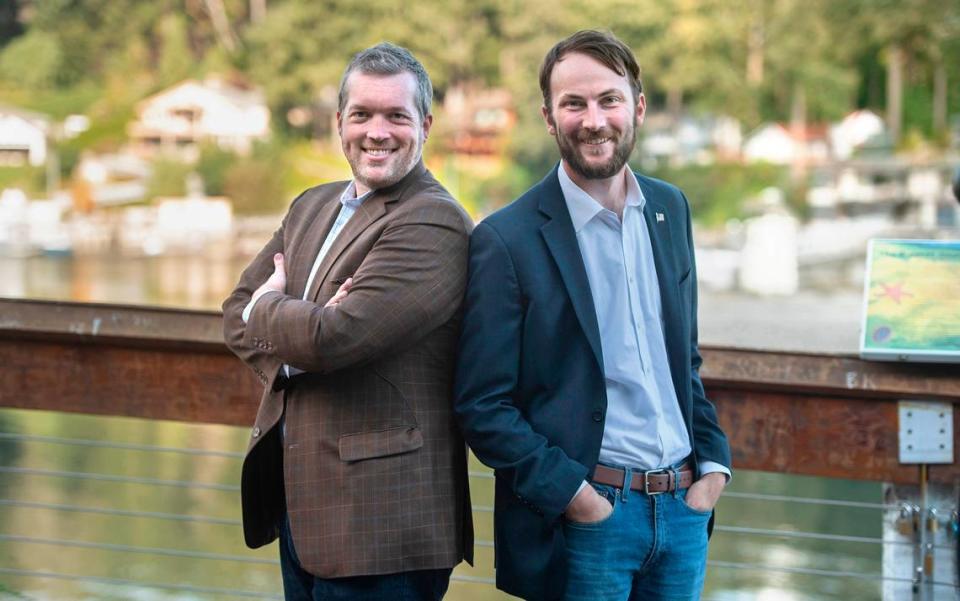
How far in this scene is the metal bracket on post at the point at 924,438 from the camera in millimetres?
2076

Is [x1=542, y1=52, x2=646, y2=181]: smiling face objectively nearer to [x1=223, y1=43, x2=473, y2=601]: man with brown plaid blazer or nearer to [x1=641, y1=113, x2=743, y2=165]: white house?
[x1=223, y1=43, x2=473, y2=601]: man with brown plaid blazer

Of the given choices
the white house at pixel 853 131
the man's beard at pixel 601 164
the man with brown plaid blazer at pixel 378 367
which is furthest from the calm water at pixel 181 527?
the white house at pixel 853 131

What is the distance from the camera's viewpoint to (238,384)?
2.36 m

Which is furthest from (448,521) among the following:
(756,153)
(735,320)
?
(756,153)

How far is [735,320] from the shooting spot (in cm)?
2255

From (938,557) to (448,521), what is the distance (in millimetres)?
889

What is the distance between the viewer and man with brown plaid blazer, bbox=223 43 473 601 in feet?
5.52

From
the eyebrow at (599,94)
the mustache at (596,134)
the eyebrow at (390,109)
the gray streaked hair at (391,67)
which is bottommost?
the mustache at (596,134)

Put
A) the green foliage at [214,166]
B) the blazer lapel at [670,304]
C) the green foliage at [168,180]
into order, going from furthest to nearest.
→ the green foliage at [214,166]
the green foliage at [168,180]
the blazer lapel at [670,304]

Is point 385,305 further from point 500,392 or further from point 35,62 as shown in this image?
point 35,62

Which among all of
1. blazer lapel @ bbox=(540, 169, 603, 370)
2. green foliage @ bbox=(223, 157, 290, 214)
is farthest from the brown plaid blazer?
green foliage @ bbox=(223, 157, 290, 214)

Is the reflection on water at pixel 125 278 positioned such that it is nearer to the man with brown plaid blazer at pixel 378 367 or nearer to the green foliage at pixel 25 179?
the green foliage at pixel 25 179

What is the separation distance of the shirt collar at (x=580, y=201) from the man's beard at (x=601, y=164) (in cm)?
3

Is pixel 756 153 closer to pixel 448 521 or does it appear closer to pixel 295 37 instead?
pixel 295 37
